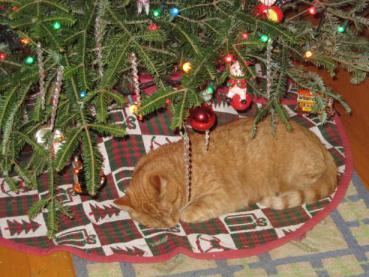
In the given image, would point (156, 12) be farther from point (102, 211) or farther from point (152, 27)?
point (102, 211)

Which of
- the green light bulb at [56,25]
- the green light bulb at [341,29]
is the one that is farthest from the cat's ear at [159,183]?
the green light bulb at [341,29]

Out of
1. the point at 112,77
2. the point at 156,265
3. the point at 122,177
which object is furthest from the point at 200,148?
the point at 112,77

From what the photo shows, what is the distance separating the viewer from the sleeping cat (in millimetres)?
2049

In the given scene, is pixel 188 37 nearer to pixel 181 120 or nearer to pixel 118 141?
pixel 181 120

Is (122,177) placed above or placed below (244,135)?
below

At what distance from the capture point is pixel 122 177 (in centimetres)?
220

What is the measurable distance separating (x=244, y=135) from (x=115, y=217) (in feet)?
2.01

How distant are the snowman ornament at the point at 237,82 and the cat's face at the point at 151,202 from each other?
16.6 inches

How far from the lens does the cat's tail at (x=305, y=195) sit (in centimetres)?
204

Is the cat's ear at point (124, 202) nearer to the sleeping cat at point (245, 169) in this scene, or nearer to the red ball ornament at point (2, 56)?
the sleeping cat at point (245, 169)

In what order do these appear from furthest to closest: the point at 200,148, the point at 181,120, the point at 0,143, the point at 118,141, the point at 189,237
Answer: the point at 118,141 < the point at 200,148 < the point at 189,237 < the point at 0,143 < the point at 181,120

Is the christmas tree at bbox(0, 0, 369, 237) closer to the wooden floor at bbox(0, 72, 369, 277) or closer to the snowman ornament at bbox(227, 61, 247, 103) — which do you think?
the snowman ornament at bbox(227, 61, 247, 103)

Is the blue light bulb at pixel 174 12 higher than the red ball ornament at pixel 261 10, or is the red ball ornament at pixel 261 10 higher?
the blue light bulb at pixel 174 12

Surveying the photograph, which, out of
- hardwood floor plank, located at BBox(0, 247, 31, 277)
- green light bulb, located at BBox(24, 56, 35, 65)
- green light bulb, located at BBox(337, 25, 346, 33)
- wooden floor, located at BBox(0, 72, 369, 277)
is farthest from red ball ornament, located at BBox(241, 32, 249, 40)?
hardwood floor plank, located at BBox(0, 247, 31, 277)
